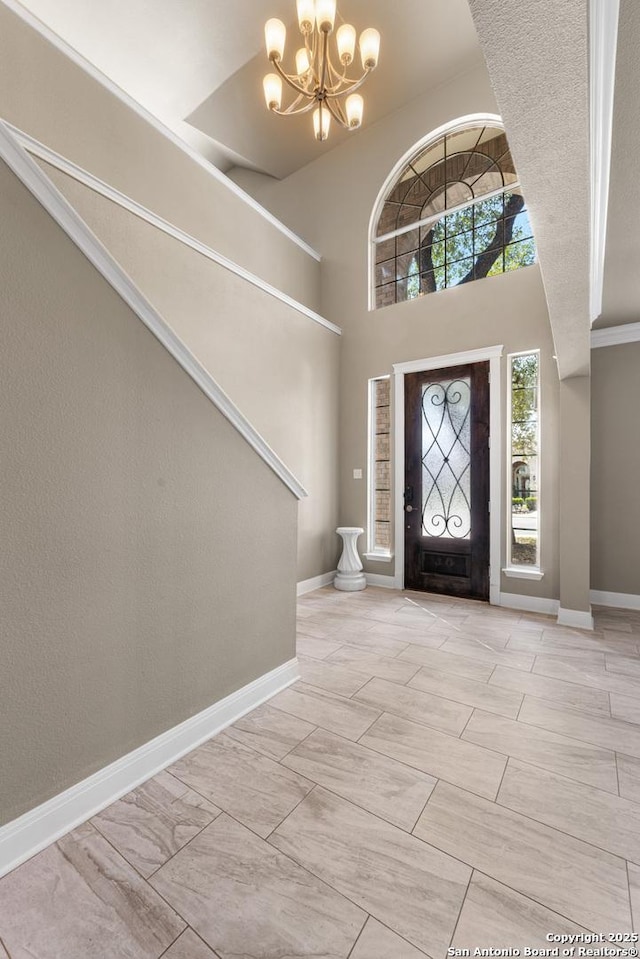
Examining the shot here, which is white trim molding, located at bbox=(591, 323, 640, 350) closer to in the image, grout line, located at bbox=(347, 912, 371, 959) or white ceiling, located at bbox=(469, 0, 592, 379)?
white ceiling, located at bbox=(469, 0, 592, 379)

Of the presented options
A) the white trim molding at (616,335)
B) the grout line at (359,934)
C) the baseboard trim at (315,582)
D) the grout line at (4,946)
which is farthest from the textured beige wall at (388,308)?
the grout line at (4,946)

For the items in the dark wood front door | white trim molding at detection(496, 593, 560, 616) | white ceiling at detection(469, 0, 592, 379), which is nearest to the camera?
white ceiling at detection(469, 0, 592, 379)

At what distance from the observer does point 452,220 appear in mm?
4488

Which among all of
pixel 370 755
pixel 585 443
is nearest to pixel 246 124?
pixel 585 443

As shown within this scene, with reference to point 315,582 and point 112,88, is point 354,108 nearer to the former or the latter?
point 112,88

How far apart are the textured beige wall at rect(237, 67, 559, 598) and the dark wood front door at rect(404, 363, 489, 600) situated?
226 millimetres

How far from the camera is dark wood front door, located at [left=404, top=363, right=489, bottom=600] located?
4145 millimetres

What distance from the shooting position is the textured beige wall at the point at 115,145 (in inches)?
98.2

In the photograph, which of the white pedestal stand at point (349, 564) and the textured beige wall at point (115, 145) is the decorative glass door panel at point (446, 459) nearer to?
the white pedestal stand at point (349, 564)

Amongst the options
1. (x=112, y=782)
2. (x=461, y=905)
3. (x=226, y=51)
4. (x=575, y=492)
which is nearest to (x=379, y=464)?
(x=575, y=492)

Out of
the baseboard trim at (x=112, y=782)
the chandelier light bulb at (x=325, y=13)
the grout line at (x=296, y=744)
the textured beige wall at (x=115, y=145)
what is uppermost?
the chandelier light bulb at (x=325, y=13)

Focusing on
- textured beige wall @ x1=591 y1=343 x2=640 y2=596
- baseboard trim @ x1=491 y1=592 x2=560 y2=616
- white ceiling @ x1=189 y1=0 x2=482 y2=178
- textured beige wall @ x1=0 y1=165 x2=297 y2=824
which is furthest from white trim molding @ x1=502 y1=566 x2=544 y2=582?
white ceiling @ x1=189 y1=0 x2=482 y2=178

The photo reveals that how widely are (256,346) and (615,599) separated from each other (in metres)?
4.16

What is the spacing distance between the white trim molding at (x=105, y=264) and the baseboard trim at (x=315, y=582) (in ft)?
8.47
